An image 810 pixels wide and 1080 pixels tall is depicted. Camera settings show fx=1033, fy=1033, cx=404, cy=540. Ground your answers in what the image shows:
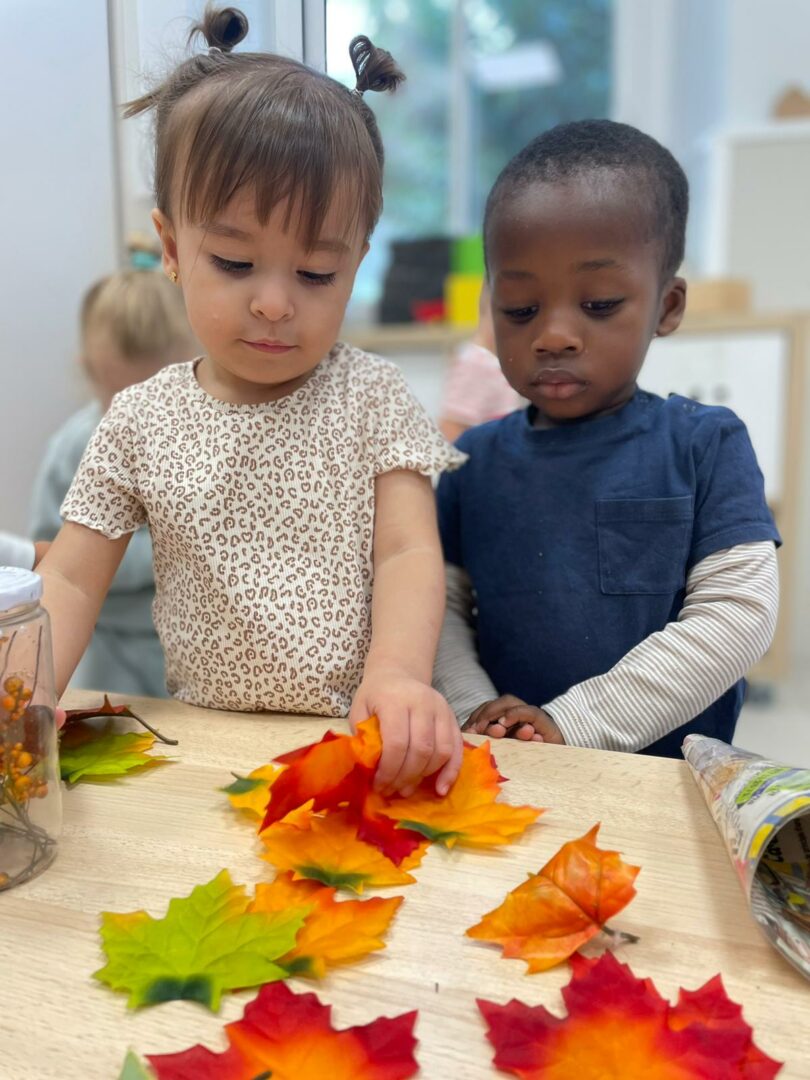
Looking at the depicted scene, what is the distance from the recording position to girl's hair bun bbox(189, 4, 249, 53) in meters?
0.78

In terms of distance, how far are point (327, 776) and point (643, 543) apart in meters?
0.40

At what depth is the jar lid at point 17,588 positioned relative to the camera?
1.71 feet

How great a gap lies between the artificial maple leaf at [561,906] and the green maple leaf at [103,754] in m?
0.28

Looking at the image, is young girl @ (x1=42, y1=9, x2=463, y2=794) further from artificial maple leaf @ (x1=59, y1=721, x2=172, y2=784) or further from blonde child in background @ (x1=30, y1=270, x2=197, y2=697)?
blonde child in background @ (x1=30, y1=270, x2=197, y2=697)

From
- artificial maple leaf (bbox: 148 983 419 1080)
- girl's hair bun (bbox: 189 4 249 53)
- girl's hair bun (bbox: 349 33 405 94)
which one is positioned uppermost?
girl's hair bun (bbox: 189 4 249 53)

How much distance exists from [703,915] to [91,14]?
97cm

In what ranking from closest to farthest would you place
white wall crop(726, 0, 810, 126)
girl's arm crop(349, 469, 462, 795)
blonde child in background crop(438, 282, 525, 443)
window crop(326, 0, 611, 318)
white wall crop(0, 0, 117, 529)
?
girl's arm crop(349, 469, 462, 795), white wall crop(0, 0, 117, 529), blonde child in background crop(438, 282, 525, 443), white wall crop(726, 0, 810, 126), window crop(326, 0, 611, 318)

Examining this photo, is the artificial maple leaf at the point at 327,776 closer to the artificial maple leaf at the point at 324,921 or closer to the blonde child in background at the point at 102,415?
the artificial maple leaf at the point at 324,921

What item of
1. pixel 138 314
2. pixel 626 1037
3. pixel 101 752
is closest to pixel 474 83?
pixel 138 314

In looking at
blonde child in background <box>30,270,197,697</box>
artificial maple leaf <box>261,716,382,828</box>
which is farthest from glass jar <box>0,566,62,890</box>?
blonde child in background <box>30,270,197,697</box>

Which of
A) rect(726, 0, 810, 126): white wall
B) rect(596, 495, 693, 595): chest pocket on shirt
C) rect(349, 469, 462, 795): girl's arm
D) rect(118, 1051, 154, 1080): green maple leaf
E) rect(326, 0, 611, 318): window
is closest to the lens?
rect(118, 1051, 154, 1080): green maple leaf

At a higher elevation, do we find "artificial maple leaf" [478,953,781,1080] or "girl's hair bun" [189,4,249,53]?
"girl's hair bun" [189,4,249,53]

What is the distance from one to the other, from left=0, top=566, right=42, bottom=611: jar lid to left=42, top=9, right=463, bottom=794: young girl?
0.74 feet

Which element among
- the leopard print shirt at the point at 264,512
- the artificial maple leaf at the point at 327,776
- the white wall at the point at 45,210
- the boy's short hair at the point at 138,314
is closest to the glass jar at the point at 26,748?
the artificial maple leaf at the point at 327,776
